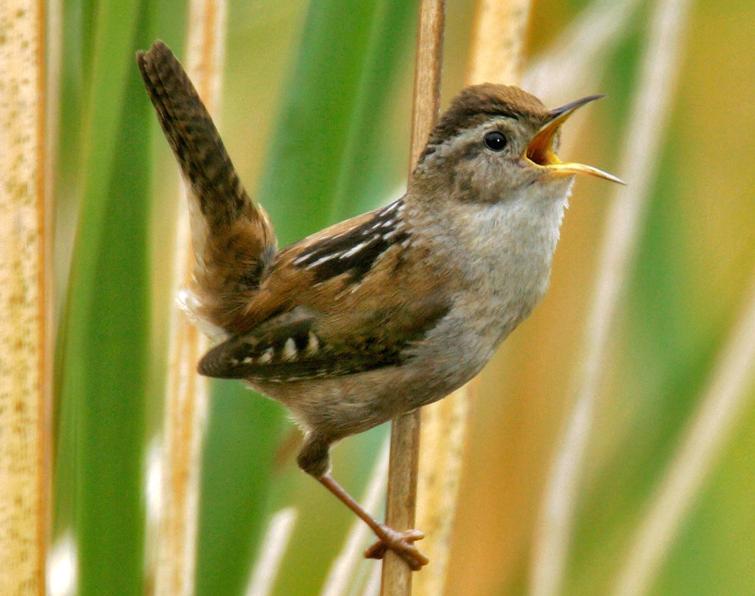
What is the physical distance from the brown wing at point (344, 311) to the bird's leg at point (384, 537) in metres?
0.28

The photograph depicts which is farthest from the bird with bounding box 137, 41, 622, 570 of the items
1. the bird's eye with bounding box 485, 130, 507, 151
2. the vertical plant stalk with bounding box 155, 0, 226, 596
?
the vertical plant stalk with bounding box 155, 0, 226, 596

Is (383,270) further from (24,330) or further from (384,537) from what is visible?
(24,330)

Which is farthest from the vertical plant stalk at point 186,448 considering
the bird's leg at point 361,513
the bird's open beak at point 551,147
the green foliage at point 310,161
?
the bird's open beak at point 551,147

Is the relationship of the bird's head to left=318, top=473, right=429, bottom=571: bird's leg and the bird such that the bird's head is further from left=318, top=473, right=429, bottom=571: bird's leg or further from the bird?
left=318, top=473, right=429, bottom=571: bird's leg

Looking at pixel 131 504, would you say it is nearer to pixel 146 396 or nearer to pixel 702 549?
pixel 146 396

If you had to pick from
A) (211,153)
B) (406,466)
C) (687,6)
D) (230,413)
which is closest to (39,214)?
(211,153)

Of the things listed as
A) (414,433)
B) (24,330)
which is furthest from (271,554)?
(24,330)

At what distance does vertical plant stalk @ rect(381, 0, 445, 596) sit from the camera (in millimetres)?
1770

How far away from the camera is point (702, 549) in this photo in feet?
6.95

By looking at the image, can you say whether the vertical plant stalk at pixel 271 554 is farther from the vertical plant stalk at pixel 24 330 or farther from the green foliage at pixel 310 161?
the vertical plant stalk at pixel 24 330

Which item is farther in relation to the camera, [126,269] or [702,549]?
[702,549]

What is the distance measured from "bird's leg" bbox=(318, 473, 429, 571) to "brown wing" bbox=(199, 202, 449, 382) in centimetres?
28

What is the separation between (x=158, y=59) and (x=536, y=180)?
0.67m

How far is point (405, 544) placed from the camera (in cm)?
192
